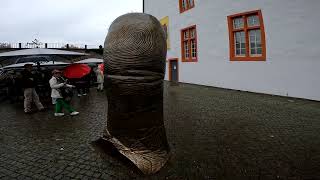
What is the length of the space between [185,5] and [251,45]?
693 cm

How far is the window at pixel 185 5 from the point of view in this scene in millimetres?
17756

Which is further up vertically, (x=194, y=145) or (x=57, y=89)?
(x=57, y=89)

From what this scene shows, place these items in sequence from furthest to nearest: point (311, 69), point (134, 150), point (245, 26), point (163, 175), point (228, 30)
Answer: point (228, 30) → point (245, 26) → point (311, 69) → point (134, 150) → point (163, 175)

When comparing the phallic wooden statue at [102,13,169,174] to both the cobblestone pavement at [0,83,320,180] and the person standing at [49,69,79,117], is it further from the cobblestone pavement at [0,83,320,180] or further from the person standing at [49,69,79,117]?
the person standing at [49,69,79,117]

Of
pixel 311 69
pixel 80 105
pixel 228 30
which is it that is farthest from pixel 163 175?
pixel 228 30

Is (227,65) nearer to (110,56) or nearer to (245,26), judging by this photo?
(245,26)

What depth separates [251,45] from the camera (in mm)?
13297

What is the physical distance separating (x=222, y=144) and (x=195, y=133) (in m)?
0.96

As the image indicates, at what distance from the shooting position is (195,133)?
20.8 feet

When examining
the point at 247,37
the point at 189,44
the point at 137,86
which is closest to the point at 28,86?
the point at 137,86

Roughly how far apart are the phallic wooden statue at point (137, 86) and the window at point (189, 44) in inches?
522

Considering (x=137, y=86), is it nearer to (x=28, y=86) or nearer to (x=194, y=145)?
(x=194, y=145)

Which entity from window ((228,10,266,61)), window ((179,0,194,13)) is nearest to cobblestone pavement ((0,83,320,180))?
window ((228,10,266,61))

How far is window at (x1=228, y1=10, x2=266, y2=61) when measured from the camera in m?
12.6
